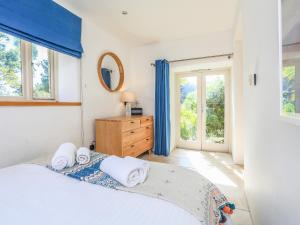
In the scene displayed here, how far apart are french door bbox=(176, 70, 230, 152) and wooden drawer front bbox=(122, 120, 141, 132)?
54.8 inches

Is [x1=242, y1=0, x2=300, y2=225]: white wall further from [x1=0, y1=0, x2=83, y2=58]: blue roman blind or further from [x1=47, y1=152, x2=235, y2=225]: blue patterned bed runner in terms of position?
[x1=0, y1=0, x2=83, y2=58]: blue roman blind

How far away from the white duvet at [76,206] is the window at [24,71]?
1.22 meters

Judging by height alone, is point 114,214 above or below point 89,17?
below

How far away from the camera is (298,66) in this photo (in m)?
0.56

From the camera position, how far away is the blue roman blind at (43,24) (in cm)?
156

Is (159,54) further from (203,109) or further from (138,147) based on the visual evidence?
(138,147)

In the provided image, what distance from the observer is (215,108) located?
3.63 meters

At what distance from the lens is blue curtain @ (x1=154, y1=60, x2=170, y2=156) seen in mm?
3240

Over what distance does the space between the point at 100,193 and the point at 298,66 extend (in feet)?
3.27

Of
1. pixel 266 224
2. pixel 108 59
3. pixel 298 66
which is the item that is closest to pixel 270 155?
pixel 266 224

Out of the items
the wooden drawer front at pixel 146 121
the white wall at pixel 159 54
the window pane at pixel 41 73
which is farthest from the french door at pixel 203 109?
the window pane at pixel 41 73

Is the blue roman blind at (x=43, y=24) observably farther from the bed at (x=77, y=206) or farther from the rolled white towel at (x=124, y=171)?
the rolled white towel at (x=124, y=171)

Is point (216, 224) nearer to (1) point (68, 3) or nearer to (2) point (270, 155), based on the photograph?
(2) point (270, 155)

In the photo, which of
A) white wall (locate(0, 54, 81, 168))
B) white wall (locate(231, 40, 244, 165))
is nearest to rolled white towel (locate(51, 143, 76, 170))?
white wall (locate(0, 54, 81, 168))
